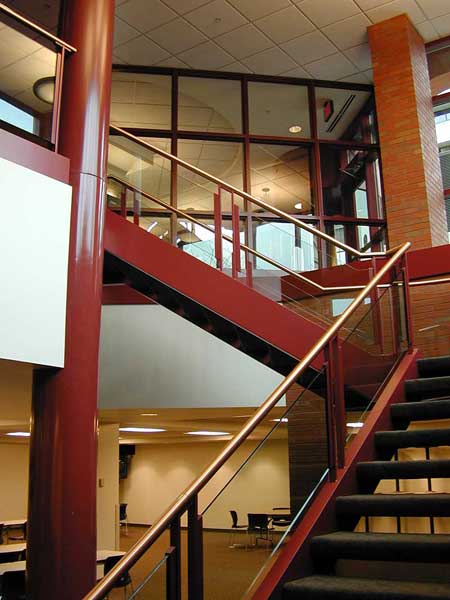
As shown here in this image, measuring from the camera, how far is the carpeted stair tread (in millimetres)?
3846

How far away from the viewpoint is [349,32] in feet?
34.5

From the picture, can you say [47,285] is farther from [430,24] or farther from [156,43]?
[430,24]

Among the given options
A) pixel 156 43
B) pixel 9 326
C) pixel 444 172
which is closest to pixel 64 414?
pixel 9 326

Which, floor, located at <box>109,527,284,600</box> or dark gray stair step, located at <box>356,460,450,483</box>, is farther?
dark gray stair step, located at <box>356,460,450,483</box>

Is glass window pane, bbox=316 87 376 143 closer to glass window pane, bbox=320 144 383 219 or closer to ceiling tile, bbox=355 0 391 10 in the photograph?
glass window pane, bbox=320 144 383 219

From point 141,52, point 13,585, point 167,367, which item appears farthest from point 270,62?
point 13,585

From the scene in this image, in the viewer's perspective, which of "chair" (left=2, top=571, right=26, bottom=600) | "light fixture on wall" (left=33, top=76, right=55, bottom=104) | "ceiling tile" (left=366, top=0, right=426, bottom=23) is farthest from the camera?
"ceiling tile" (left=366, top=0, right=426, bottom=23)

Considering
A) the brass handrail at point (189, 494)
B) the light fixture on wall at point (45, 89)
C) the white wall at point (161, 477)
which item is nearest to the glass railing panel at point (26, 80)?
the light fixture on wall at point (45, 89)

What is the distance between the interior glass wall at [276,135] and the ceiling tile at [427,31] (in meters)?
1.52

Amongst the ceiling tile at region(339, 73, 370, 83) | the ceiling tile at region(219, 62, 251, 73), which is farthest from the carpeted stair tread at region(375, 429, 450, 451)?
Result: the ceiling tile at region(339, 73, 370, 83)

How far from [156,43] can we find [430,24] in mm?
4601

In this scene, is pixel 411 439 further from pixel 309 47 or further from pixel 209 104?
pixel 209 104

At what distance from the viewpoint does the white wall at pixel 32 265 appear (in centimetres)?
421

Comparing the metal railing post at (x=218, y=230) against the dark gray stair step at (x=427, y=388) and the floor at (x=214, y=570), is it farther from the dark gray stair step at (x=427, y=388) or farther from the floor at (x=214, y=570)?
the floor at (x=214, y=570)
